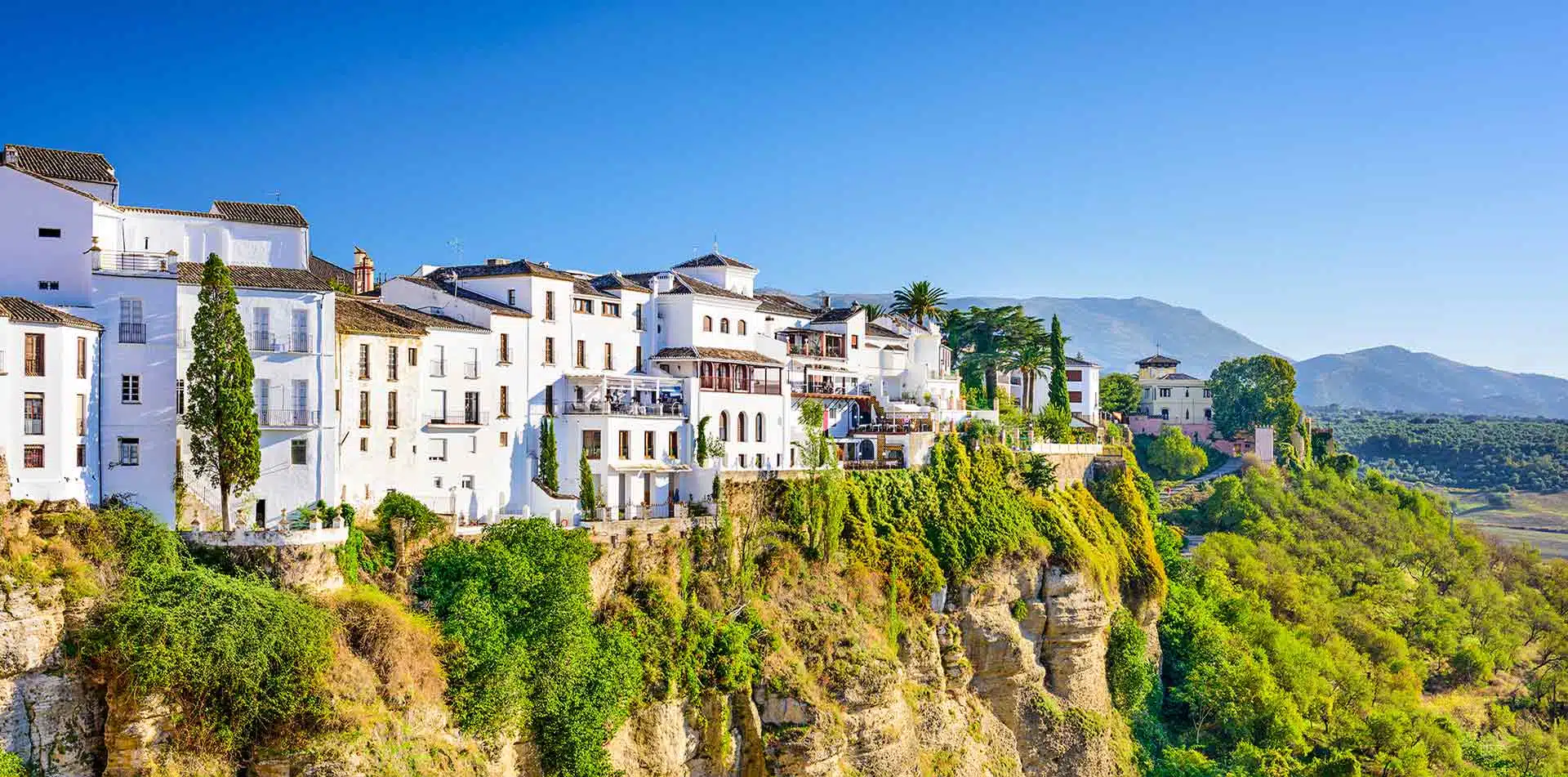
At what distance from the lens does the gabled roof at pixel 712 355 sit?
59.7 meters

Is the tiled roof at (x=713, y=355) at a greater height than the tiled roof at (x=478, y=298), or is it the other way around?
the tiled roof at (x=478, y=298)

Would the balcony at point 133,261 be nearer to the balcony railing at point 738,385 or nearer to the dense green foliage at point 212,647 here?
the dense green foliage at point 212,647

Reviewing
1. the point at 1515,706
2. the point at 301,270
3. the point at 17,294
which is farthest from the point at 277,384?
the point at 1515,706

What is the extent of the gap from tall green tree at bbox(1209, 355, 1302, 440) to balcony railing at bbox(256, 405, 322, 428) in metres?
85.7

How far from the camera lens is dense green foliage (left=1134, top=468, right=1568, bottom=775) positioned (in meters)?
69.1

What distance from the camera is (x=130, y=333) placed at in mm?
40969

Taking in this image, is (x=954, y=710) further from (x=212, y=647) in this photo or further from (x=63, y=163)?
(x=63, y=163)

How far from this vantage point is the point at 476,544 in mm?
44188

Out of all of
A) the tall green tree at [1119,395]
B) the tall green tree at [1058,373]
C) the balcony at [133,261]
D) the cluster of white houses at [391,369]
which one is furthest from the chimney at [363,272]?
the tall green tree at [1119,395]

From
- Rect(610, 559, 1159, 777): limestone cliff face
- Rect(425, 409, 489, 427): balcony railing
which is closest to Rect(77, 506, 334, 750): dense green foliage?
Rect(610, 559, 1159, 777): limestone cliff face

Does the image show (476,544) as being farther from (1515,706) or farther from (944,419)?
(1515,706)

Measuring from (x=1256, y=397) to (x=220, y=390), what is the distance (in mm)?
90052

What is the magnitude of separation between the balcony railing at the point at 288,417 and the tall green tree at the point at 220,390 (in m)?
2.06

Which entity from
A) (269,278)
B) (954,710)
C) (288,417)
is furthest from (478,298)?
(954,710)
